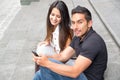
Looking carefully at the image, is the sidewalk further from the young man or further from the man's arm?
the man's arm

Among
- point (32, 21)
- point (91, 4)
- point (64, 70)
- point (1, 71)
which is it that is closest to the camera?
point (64, 70)

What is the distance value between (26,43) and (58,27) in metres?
2.36

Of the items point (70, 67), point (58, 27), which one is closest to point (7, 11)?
point (58, 27)

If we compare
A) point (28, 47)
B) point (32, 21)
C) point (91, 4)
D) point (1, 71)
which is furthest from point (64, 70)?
point (91, 4)

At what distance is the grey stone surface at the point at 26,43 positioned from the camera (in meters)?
4.80

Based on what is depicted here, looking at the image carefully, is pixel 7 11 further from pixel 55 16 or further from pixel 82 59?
pixel 82 59

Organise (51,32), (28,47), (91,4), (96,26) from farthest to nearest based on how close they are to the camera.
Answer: (91,4) < (96,26) < (28,47) < (51,32)

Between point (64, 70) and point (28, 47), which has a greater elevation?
point (64, 70)

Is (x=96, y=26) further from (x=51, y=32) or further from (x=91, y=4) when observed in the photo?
(x=51, y=32)

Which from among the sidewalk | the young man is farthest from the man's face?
the sidewalk

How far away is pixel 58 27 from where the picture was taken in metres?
4.02

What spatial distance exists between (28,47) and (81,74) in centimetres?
313

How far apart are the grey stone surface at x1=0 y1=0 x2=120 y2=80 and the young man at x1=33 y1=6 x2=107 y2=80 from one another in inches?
44.5

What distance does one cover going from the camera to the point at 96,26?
695cm
